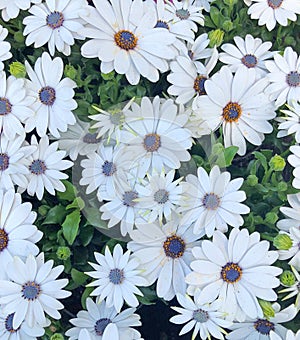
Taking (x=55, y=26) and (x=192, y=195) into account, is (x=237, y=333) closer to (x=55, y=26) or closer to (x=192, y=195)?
(x=192, y=195)

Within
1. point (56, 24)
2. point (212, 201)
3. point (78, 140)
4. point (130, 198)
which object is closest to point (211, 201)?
point (212, 201)

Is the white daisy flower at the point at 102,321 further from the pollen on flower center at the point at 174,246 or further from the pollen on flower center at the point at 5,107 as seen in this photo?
the pollen on flower center at the point at 5,107

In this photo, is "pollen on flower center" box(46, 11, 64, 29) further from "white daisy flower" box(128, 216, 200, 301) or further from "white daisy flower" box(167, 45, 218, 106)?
"white daisy flower" box(128, 216, 200, 301)

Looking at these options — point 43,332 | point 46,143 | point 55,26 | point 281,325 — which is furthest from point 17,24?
point 281,325

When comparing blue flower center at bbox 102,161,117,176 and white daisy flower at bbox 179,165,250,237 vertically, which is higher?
blue flower center at bbox 102,161,117,176

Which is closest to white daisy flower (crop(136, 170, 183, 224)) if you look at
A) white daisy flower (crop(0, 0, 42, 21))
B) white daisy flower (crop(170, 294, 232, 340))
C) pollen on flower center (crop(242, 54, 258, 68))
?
white daisy flower (crop(170, 294, 232, 340))

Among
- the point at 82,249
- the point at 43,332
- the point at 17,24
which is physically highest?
the point at 17,24

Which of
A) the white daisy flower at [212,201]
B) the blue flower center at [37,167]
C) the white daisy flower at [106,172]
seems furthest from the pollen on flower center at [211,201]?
the blue flower center at [37,167]
